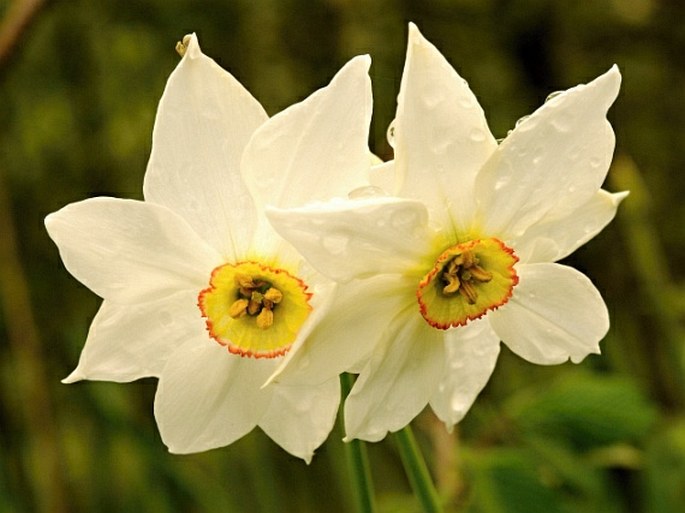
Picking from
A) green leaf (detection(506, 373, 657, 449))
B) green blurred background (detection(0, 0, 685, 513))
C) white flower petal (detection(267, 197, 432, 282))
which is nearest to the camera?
white flower petal (detection(267, 197, 432, 282))

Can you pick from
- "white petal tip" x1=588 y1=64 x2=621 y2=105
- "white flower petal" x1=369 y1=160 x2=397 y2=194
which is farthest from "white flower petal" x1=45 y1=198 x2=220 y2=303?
"white petal tip" x1=588 y1=64 x2=621 y2=105

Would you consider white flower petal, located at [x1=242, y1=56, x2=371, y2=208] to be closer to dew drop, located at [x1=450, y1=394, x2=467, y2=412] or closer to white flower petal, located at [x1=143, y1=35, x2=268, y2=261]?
white flower petal, located at [x1=143, y1=35, x2=268, y2=261]

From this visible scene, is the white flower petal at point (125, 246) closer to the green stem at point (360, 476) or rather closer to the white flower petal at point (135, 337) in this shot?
the white flower petal at point (135, 337)

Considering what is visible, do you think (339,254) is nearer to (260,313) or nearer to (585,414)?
(260,313)

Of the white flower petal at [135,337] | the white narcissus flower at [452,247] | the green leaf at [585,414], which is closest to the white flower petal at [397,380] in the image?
the white narcissus flower at [452,247]

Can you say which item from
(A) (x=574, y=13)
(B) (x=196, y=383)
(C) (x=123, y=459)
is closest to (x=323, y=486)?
(C) (x=123, y=459)

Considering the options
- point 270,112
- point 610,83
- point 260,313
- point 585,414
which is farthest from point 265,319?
point 270,112

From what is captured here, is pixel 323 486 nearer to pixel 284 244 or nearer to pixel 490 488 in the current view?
pixel 490 488
